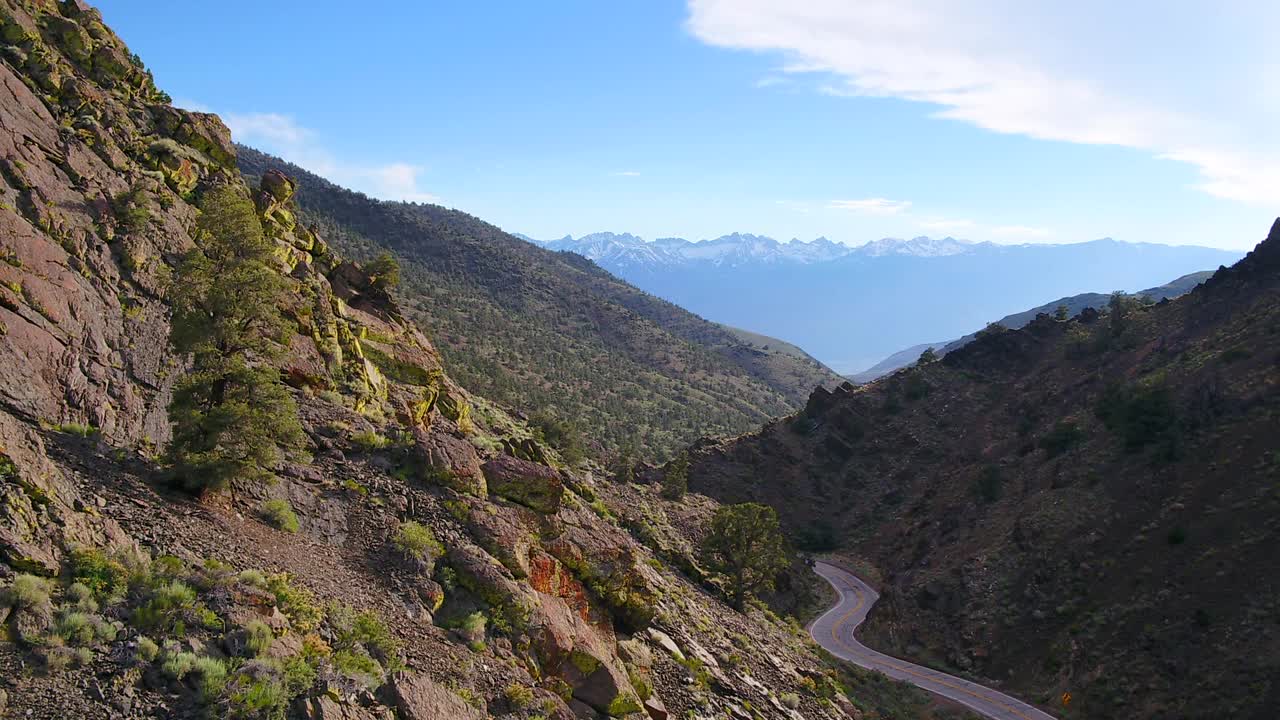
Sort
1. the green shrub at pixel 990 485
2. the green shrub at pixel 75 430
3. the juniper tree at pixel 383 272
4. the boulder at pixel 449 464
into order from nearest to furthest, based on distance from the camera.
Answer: the green shrub at pixel 75 430, the boulder at pixel 449 464, the juniper tree at pixel 383 272, the green shrub at pixel 990 485

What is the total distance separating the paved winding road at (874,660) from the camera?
34.8m

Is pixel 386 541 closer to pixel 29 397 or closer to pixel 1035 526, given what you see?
pixel 29 397

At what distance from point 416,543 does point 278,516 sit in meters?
2.60

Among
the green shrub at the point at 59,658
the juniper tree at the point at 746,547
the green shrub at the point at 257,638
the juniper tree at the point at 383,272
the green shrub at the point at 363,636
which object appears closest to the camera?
the green shrub at the point at 59,658

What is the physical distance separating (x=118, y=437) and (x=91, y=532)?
561 cm

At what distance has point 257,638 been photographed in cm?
Answer: 976

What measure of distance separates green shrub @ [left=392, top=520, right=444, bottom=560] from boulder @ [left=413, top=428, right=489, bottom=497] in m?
2.14

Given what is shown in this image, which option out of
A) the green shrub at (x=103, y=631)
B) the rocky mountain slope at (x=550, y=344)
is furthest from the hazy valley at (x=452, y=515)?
the rocky mountain slope at (x=550, y=344)

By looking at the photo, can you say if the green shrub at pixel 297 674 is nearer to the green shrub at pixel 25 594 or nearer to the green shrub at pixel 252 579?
the green shrub at pixel 252 579

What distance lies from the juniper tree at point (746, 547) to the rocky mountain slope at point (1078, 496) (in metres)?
12.5

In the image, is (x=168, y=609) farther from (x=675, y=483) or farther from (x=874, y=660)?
(x=675, y=483)

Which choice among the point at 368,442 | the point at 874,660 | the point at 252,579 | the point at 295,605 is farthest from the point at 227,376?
the point at 874,660

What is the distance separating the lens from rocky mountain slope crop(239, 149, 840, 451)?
99.4 m

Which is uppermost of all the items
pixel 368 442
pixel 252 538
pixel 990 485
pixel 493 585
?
pixel 368 442
